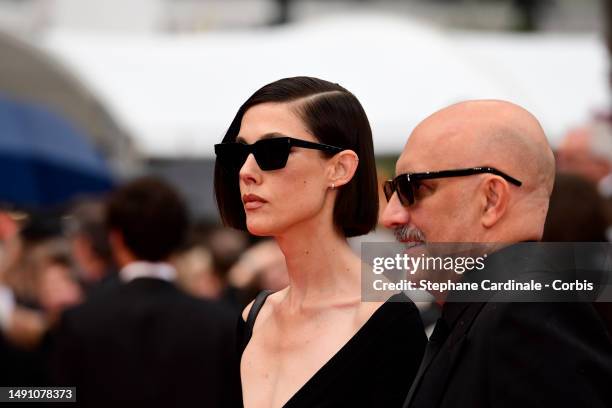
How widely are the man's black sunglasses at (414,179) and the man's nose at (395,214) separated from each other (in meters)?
0.02

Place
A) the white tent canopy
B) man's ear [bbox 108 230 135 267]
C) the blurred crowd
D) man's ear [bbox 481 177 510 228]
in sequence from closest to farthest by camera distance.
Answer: man's ear [bbox 481 177 510 228]
man's ear [bbox 108 230 135 267]
the blurred crowd
the white tent canopy

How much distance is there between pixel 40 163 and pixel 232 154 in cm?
982

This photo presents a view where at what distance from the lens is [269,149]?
9.08ft

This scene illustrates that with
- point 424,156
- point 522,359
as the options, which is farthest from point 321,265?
point 522,359

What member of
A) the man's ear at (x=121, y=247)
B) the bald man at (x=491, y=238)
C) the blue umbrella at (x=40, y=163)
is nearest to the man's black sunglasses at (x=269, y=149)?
the bald man at (x=491, y=238)

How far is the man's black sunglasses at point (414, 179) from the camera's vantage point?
7.89 feet

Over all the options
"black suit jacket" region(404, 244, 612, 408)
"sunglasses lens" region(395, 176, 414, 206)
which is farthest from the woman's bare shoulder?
"black suit jacket" region(404, 244, 612, 408)

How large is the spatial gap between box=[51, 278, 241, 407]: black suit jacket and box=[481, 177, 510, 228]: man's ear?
2.73 metres

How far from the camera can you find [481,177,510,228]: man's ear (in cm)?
240

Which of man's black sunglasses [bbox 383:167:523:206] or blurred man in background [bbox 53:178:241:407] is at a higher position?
man's black sunglasses [bbox 383:167:523:206]

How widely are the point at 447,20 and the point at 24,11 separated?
982 centimetres

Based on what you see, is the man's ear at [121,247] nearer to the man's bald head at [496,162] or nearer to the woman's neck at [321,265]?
the woman's neck at [321,265]

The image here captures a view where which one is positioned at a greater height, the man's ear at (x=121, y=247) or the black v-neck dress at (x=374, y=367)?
the black v-neck dress at (x=374, y=367)

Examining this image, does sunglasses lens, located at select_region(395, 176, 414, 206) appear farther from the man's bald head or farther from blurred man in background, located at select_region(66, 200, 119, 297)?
blurred man in background, located at select_region(66, 200, 119, 297)
